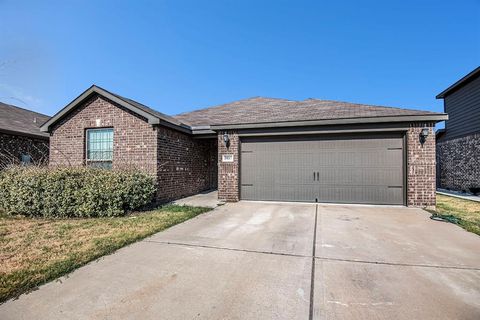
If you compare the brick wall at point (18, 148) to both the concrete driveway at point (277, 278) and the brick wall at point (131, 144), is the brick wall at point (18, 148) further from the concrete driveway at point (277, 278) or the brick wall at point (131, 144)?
the concrete driveway at point (277, 278)

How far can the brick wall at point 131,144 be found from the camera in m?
8.09

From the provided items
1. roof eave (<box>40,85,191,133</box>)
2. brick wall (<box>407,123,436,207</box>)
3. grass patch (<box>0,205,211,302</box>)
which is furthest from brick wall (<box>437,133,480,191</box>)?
roof eave (<box>40,85,191,133</box>)

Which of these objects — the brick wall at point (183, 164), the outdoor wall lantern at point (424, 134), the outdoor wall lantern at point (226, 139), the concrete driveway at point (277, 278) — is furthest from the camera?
the outdoor wall lantern at point (226, 139)

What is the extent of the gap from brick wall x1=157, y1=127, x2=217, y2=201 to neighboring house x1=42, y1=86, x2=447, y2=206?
0.04 metres

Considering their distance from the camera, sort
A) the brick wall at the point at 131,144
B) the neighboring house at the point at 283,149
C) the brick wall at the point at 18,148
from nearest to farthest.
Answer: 1. the neighboring house at the point at 283,149
2. the brick wall at the point at 131,144
3. the brick wall at the point at 18,148

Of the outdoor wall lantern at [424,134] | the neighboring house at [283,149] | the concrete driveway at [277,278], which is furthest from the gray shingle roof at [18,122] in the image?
the outdoor wall lantern at [424,134]

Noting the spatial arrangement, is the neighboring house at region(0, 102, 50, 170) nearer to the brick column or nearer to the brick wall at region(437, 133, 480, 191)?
the brick column

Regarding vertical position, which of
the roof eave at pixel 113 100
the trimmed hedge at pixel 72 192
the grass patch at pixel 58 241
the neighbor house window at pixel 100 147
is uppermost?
the roof eave at pixel 113 100

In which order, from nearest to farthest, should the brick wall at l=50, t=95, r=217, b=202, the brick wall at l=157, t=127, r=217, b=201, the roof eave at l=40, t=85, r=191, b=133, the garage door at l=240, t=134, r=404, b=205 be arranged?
the garage door at l=240, t=134, r=404, b=205 < the roof eave at l=40, t=85, r=191, b=133 < the brick wall at l=50, t=95, r=217, b=202 < the brick wall at l=157, t=127, r=217, b=201

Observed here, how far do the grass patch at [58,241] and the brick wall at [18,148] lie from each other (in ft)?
17.6

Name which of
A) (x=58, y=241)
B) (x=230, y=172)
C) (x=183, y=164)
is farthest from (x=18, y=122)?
(x=230, y=172)

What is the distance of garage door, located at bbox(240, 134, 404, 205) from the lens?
7.48m

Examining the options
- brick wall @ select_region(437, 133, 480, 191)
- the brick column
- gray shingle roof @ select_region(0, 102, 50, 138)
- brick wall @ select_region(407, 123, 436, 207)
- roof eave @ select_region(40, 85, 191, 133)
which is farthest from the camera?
brick wall @ select_region(437, 133, 480, 191)

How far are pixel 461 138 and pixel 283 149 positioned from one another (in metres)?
11.6
